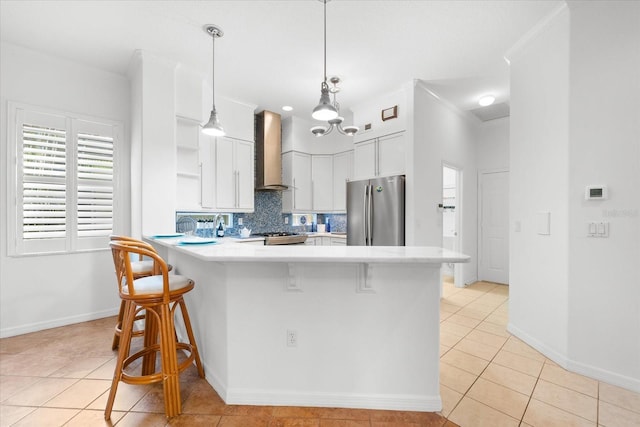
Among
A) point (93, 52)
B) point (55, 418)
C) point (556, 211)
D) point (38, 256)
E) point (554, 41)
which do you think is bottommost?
point (55, 418)

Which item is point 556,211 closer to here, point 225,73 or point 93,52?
point 225,73

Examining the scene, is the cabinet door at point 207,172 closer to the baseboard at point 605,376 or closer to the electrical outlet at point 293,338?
the electrical outlet at point 293,338

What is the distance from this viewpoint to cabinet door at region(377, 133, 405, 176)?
383 centimetres

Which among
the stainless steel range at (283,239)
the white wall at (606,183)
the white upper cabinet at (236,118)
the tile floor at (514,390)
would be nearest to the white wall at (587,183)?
the white wall at (606,183)

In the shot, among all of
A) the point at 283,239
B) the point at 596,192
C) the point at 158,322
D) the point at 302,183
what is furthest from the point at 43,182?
the point at 596,192

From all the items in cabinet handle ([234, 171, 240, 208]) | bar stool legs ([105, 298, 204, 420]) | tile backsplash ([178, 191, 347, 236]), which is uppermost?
cabinet handle ([234, 171, 240, 208])

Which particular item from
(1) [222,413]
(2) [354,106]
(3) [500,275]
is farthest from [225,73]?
(3) [500,275]

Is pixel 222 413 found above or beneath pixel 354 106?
beneath

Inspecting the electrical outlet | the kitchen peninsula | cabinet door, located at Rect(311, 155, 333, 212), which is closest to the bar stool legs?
the kitchen peninsula

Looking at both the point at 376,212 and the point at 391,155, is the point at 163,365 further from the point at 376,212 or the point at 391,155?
the point at 391,155

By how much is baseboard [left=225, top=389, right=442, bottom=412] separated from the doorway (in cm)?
342

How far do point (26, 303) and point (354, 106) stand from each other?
4.58 m

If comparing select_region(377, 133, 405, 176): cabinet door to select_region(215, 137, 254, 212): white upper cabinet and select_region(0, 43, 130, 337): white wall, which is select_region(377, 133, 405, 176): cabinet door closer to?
select_region(215, 137, 254, 212): white upper cabinet

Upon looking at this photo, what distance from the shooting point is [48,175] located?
3.04 meters
